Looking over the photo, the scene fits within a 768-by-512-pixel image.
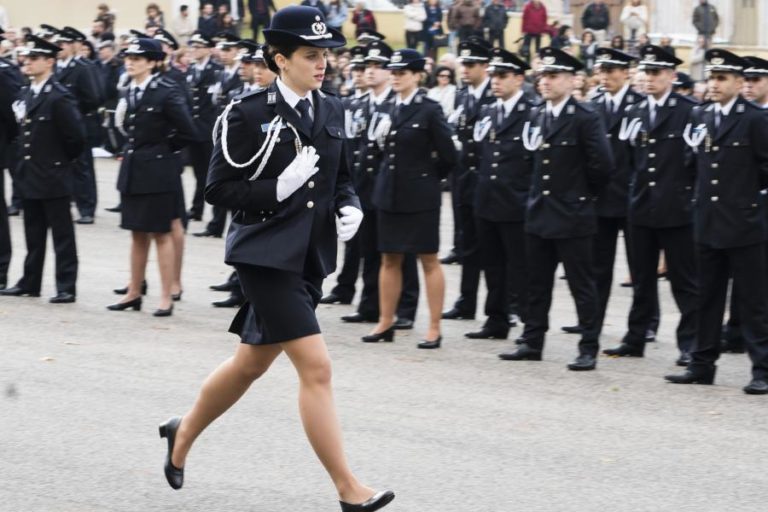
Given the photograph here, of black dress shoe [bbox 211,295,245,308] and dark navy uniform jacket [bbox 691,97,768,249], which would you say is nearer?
dark navy uniform jacket [bbox 691,97,768,249]

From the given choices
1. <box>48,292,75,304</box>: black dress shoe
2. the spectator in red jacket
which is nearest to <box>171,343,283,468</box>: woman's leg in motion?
<box>48,292,75,304</box>: black dress shoe

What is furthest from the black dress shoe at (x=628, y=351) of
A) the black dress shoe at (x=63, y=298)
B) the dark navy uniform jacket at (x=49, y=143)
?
the dark navy uniform jacket at (x=49, y=143)

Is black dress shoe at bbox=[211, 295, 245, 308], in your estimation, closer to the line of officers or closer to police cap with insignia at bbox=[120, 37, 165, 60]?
the line of officers

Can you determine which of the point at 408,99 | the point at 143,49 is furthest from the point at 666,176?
the point at 143,49

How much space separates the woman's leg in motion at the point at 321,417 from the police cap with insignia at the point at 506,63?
507cm

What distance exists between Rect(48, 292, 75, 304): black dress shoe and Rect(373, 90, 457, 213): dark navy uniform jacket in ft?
9.39

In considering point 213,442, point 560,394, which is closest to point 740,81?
point 560,394

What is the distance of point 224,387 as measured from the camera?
6.50 m

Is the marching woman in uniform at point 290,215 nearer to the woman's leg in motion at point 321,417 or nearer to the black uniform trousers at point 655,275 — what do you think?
the woman's leg in motion at point 321,417

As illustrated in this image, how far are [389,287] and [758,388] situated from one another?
273cm

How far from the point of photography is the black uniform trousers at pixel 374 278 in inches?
464

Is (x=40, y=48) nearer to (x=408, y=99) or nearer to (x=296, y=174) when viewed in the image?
(x=408, y=99)

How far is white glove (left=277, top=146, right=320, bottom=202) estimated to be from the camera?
20.3 feet

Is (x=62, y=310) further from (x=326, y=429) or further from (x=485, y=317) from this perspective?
(x=326, y=429)
